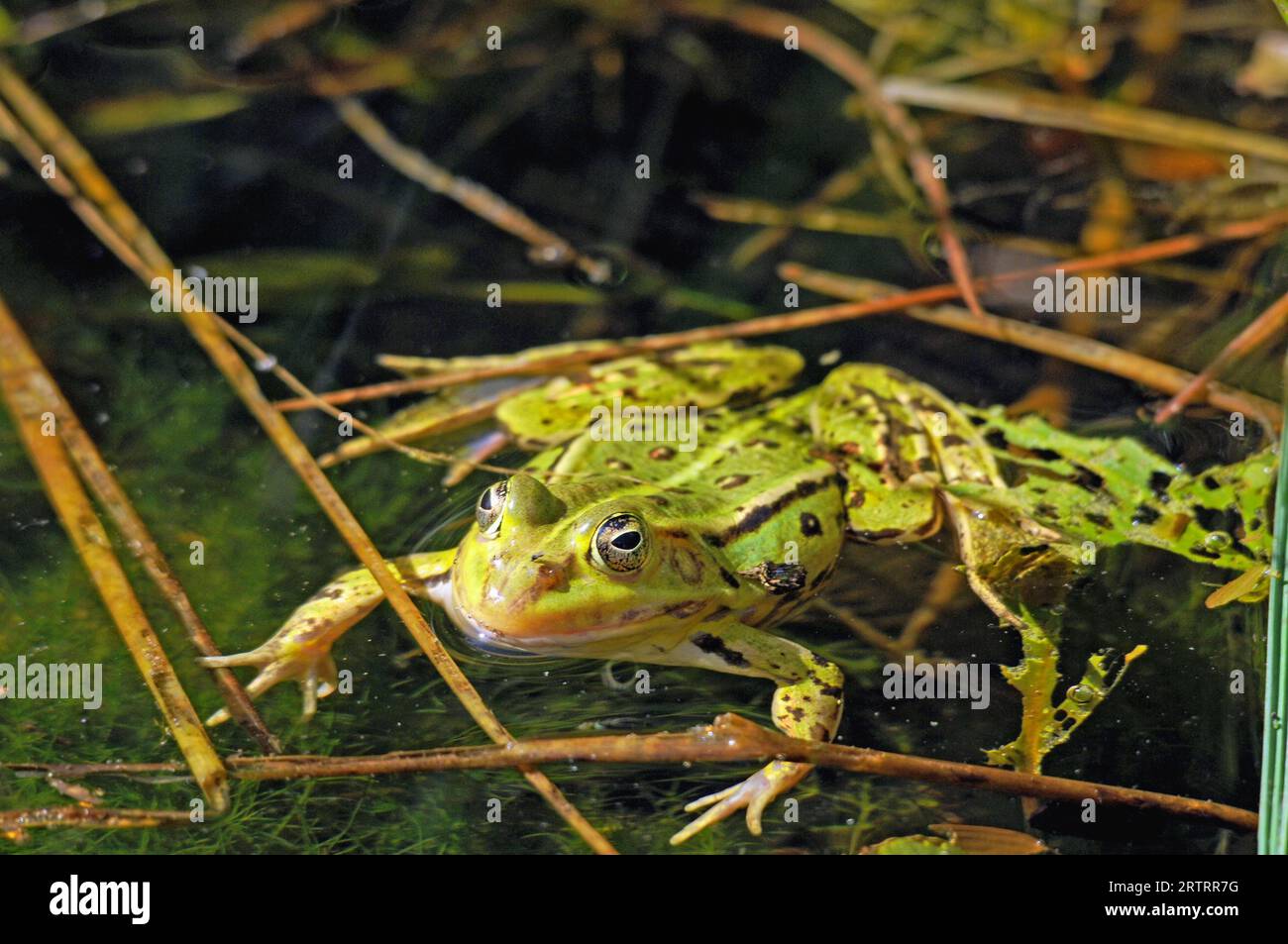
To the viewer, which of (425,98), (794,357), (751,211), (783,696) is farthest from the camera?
(425,98)

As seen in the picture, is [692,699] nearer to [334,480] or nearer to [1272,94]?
[334,480]

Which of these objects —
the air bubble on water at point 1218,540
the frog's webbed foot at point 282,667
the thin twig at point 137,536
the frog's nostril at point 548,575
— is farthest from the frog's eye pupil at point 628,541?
the air bubble on water at point 1218,540

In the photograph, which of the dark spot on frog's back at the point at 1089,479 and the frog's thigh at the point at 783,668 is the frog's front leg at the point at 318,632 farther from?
the dark spot on frog's back at the point at 1089,479

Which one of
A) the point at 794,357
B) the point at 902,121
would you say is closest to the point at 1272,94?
the point at 902,121

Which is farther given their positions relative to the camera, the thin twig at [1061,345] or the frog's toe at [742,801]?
the thin twig at [1061,345]

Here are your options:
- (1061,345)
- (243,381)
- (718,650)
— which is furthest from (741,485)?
(243,381)

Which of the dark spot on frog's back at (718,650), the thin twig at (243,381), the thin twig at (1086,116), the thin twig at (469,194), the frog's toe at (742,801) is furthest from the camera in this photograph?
the thin twig at (1086,116)

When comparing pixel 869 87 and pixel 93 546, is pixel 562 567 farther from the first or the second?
pixel 869 87
